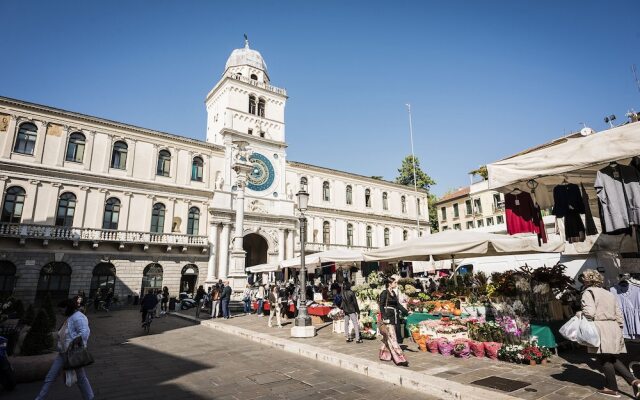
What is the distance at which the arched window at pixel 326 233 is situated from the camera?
120 feet

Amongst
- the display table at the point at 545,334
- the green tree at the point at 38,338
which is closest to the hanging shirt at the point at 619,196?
the display table at the point at 545,334

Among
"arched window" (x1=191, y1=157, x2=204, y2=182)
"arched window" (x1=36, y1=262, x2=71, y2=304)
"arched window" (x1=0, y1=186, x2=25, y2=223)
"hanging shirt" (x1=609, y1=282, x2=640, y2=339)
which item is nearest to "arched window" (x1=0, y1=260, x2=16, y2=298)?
"arched window" (x1=36, y1=262, x2=71, y2=304)

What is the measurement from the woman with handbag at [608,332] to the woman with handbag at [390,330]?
3.01 m

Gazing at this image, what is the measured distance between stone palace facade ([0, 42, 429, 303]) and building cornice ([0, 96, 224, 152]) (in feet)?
0.23

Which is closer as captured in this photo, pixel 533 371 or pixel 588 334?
pixel 588 334

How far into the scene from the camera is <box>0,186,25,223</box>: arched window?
71.8 ft

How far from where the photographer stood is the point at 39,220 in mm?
22547

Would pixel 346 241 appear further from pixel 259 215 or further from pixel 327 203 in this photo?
pixel 259 215

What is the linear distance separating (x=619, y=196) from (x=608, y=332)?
1.92 metres

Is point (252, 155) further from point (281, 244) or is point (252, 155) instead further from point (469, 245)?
point (469, 245)

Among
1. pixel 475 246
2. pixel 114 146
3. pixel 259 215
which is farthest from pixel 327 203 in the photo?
pixel 475 246

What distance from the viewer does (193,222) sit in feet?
93.9

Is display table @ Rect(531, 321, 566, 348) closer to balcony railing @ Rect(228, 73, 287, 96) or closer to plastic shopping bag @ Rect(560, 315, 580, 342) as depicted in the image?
plastic shopping bag @ Rect(560, 315, 580, 342)

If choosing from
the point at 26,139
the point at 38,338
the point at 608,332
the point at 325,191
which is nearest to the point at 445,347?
the point at 608,332
